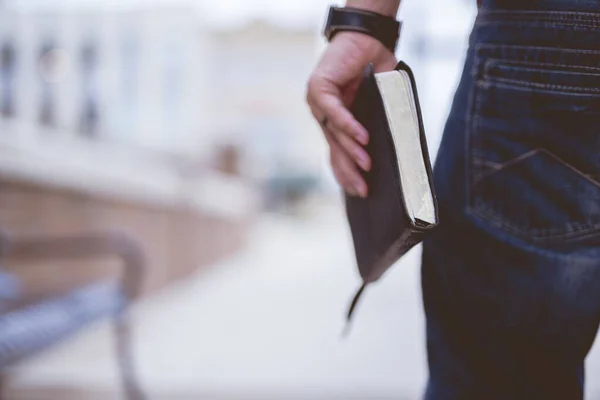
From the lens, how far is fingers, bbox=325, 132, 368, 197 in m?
0.95

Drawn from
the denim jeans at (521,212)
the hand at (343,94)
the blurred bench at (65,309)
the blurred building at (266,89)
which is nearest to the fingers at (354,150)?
the hand at (343,94)

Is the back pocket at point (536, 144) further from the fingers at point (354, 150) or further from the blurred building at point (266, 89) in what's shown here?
the blurred building at point (266, 89)

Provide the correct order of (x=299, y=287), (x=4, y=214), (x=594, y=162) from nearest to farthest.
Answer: (x=594, y=162) → (x=4, y=214) → (x=299, y=287)

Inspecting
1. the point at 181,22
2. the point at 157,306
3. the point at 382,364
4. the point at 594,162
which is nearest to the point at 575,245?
the point at 594,162

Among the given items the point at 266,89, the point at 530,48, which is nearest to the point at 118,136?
the point at 530,48

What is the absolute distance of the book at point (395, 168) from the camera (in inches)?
29.7

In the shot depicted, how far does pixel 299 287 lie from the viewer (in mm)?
6871

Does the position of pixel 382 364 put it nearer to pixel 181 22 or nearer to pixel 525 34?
pixel 525 34

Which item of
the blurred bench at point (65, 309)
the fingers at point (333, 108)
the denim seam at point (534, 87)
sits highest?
the denim seam at point (534, 87)

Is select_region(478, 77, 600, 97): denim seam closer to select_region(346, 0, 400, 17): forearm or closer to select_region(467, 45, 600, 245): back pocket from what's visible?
select_region(467, 45, 600, 245): back pocket

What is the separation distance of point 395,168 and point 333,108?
7.4 inches

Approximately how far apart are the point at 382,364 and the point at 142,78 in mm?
22375

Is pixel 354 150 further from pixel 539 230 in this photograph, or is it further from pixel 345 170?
pixel 539 230

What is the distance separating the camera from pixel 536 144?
84 cm
